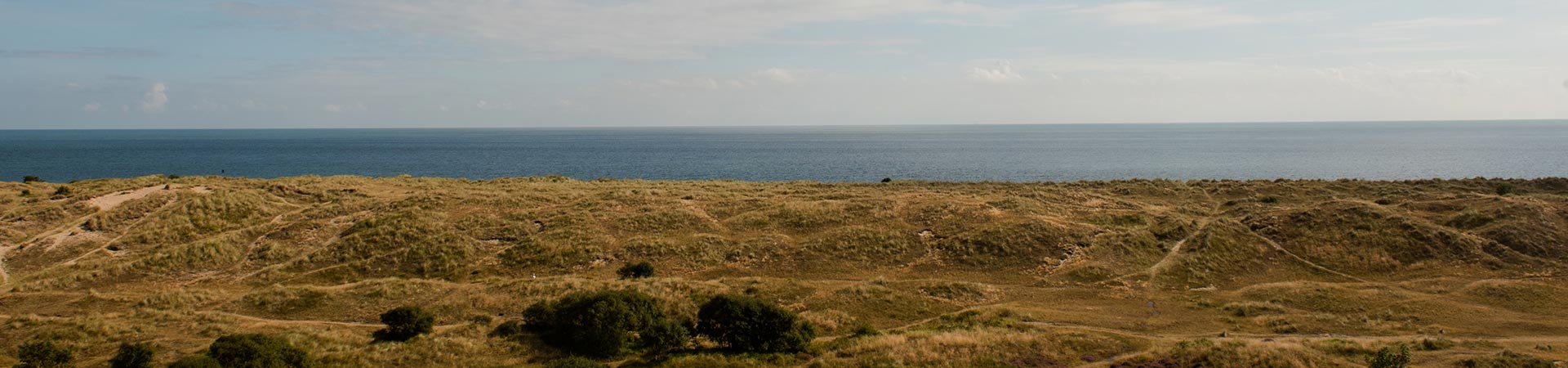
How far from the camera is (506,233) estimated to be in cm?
5138

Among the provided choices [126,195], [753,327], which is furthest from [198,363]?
[126,195]

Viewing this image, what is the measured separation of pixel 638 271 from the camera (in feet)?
139

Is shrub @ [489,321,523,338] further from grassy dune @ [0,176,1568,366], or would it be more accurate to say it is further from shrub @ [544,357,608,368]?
shrub @ [544,357,608,368]

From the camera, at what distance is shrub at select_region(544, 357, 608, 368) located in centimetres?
2574

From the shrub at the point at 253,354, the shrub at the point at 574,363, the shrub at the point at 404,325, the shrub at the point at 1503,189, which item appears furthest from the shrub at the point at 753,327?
the shrub at the point at 1503,189

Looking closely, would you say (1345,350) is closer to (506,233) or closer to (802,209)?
(802,209)

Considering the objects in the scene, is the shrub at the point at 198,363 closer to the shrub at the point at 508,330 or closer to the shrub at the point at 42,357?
the shrub at the point at 42,357

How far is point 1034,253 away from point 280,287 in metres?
38.0

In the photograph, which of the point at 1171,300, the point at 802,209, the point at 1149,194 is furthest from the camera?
the point at 1149,194

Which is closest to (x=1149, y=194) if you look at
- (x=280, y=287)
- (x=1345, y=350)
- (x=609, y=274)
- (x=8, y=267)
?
(x=1345, y=350)

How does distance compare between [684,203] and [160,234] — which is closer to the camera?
[160,234]

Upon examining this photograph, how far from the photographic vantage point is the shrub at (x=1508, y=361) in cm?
2425

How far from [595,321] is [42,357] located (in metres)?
16.7

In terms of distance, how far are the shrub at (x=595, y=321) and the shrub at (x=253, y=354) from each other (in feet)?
25.5
